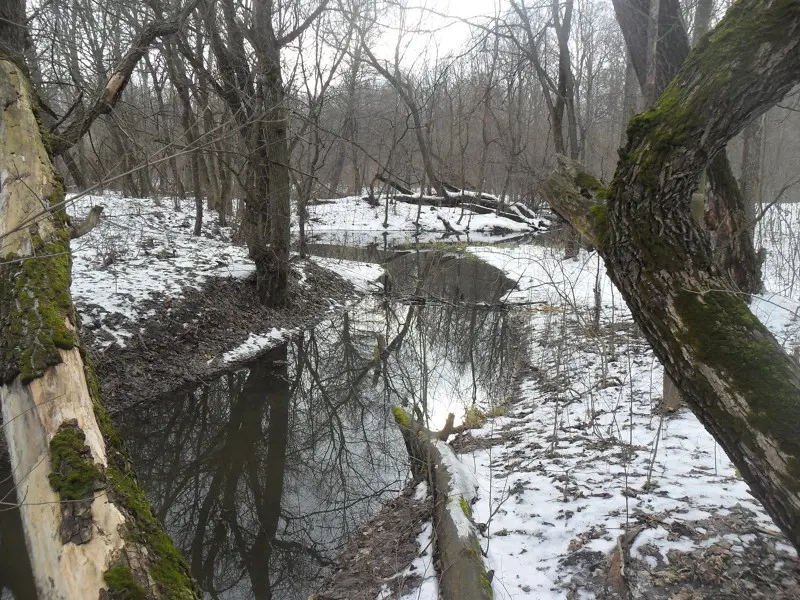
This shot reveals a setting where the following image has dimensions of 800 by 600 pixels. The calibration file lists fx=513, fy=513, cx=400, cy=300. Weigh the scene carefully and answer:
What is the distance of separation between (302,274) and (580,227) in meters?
9.06

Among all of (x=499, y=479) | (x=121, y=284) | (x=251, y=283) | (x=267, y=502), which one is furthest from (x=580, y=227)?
(x=251, y=283)

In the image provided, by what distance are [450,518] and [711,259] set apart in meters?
2.17

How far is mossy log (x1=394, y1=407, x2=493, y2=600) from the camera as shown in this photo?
2.77 m

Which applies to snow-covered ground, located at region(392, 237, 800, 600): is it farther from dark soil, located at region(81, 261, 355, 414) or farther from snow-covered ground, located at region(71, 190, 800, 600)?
dark soil, located at region(81, 261, 355, 414)

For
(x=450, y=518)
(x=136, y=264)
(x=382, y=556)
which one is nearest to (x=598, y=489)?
(x=450, y=518)

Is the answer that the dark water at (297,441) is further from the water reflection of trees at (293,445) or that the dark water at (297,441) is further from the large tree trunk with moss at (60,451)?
the large tree trunk with moss at (60,451)

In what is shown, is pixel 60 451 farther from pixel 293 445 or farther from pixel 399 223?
pixel 399 223

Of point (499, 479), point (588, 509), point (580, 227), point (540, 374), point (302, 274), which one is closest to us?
point (580, 227)

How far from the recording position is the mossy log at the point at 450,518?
9.09 ft

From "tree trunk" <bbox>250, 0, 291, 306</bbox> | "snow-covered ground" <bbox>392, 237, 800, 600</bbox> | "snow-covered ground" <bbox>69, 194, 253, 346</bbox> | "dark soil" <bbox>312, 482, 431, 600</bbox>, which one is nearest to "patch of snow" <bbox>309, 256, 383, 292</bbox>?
"snow-covered ground" <bbox>69, 194, 253, 346</bbox>

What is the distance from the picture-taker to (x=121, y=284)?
7.71 meters

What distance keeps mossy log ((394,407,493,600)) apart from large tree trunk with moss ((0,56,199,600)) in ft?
4.57

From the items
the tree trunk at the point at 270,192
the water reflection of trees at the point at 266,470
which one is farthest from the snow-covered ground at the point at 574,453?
the water reflection of trees at the point at 266,470

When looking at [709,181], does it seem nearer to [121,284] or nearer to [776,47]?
[776,47]
